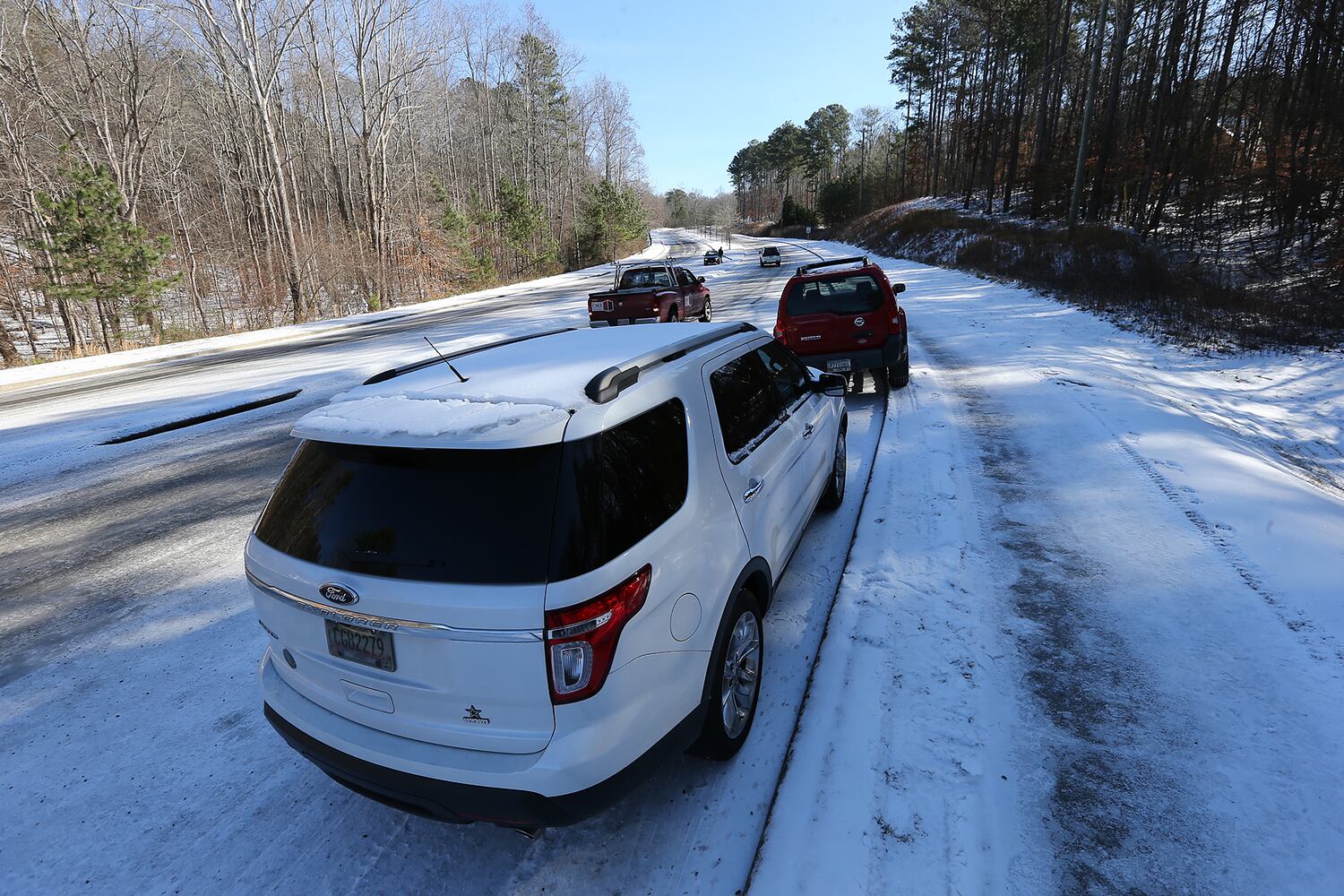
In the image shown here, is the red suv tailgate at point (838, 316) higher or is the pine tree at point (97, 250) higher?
the pine tree at point (97, 250)

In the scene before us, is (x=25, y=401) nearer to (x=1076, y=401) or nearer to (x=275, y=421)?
(x=275, y=421)

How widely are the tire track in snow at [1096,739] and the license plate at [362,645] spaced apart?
2.51 meters

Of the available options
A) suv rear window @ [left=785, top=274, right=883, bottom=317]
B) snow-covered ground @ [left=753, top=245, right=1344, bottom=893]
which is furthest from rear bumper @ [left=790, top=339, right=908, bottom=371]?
snow-covered ground @ [left=753, top=245, right=1344, bottom=893]

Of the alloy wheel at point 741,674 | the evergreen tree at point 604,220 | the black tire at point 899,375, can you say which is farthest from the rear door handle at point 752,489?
the evergreen tree at point 604,220

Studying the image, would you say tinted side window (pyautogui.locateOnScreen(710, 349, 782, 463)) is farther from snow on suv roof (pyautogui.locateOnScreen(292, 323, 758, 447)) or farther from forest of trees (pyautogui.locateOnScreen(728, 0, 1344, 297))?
forest of trees (pyautogui.locateOnScreen(728, 0, 1344, 297))

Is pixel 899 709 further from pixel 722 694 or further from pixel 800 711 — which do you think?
pixel 722 694

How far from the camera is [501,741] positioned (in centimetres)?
209

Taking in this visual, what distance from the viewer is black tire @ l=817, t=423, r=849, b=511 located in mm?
5195

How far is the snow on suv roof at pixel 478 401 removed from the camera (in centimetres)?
216

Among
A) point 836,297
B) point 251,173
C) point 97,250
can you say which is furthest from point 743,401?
point 251,173

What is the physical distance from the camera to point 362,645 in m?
2.21

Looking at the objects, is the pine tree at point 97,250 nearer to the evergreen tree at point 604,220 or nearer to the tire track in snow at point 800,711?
the tire track in snow at point 800,711

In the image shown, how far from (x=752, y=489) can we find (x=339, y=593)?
1.85 meters

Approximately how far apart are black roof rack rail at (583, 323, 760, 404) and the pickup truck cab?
1188 cm
